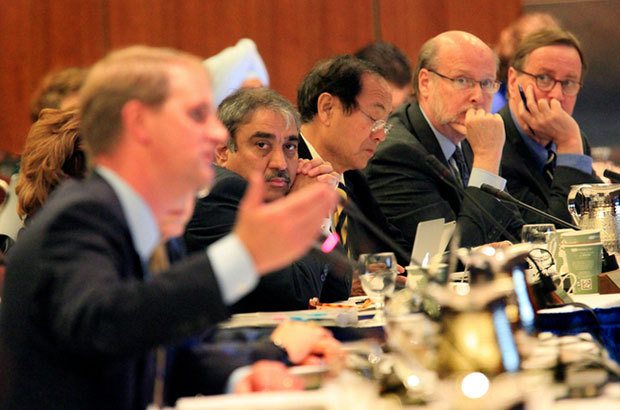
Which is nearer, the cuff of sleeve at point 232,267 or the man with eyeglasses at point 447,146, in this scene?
the cuff of sleeve at point 232,267

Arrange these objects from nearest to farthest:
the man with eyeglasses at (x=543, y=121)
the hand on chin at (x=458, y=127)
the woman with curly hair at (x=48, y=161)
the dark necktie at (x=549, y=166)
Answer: the woman with curly hair at (x=48, y=161) < the hand on chin at (x=458, y=127) < the man with eyeglasses at (x=543, y=121) < the dark necktie at (x=549, y=166)

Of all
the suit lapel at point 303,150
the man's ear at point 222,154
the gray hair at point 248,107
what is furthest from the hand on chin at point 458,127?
the man's ear at point 222,154

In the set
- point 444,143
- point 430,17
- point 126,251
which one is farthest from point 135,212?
point 430,17

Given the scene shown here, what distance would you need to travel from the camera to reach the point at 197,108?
1116mm

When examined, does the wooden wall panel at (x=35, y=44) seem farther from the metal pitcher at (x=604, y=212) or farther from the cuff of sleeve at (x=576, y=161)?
the metal pitcher at (x=604, y=212)

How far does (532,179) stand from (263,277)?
177 cm

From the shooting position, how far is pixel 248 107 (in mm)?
2820

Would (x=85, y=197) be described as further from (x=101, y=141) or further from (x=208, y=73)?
(x=208, y=73)

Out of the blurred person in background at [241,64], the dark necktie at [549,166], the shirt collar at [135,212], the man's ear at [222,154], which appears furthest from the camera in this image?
the blurred person in background at [241,64]

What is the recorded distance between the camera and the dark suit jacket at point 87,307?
996mm

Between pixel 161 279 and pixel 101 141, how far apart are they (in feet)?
0.72

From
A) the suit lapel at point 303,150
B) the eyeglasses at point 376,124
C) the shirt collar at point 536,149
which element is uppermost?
the eyeglasses at point 376,124

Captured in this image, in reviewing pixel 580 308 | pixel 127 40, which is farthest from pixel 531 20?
pixel 580 308

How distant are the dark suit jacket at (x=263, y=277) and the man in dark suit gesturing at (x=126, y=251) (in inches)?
50.0
